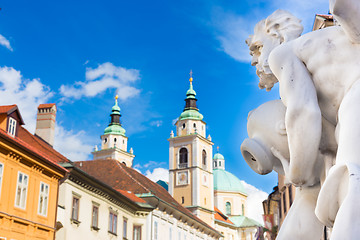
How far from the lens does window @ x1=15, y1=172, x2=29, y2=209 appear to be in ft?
68.6

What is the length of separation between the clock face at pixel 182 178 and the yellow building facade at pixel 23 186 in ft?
150

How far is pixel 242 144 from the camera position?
2.28 metres

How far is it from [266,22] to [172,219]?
40645mm

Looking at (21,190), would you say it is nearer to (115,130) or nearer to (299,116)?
(299,116)

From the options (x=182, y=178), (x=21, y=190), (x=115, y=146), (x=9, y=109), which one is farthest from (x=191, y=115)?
(x=21, y=190)

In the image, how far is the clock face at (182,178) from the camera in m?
69.7

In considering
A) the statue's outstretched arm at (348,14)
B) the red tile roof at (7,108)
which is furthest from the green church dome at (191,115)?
the statue's outstretched arm at (348,14)

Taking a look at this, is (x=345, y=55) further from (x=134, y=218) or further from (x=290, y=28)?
(x=134, y=218)

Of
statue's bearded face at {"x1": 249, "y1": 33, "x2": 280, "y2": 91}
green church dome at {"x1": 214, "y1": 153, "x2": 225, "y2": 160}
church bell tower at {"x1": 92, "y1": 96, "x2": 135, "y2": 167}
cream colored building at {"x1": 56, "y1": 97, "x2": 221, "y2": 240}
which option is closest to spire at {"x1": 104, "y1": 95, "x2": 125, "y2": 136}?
church bell tower at {"x1": 92, "y1": 96, "x2": 135, "y2": 167}

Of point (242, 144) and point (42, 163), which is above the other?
point (42, 163)

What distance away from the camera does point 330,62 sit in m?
1.94

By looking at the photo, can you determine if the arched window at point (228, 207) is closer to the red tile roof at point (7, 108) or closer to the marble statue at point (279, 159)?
the red tile roof at point (7, 108)

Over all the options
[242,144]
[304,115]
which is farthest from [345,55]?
[242,144]

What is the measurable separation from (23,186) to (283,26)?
815 inches
